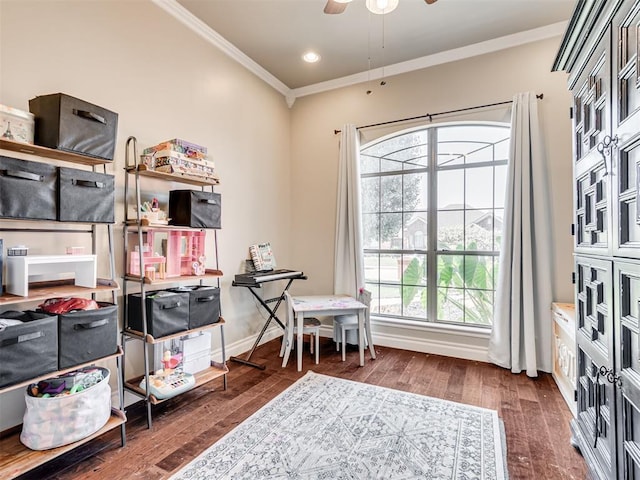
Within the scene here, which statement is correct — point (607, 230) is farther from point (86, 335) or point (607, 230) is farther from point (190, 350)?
point (190, 350)

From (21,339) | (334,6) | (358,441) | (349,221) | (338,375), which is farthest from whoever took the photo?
(349,221)

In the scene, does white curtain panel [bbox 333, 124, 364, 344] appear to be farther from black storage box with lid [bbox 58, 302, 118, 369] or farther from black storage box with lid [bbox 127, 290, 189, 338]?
black storage box with lid [bbox 58, 302, 118, 369]

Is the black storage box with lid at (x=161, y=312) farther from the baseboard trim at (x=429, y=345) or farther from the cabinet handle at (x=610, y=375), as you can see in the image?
the cabinet handle at (x=610, y=375)

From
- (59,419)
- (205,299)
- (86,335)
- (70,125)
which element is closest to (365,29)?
(70,125)

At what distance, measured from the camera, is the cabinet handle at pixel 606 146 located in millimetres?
1315

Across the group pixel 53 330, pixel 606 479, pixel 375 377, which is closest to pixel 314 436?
pixel 375 377

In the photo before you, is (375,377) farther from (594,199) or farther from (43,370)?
(43,370)

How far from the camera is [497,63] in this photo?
328 cm

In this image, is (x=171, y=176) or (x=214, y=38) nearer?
(x=171, y=176)

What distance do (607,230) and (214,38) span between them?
3363 mm

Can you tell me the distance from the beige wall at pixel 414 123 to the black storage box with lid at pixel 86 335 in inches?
101

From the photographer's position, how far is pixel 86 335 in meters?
1.79

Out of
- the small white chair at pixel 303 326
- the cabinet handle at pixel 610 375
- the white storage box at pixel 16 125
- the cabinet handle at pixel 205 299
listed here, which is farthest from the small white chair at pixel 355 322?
the white storage box at pixel 16 125

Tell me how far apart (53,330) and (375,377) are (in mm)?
2351
